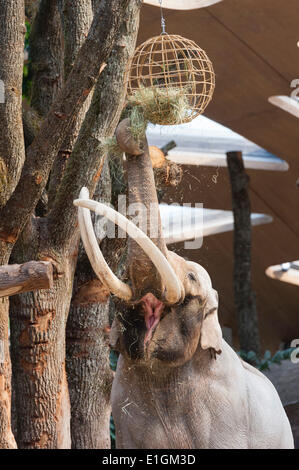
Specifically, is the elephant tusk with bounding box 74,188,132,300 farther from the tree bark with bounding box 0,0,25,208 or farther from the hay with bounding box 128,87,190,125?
the tree bark with bounding box 0,0,25,208

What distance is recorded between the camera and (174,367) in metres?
3.38

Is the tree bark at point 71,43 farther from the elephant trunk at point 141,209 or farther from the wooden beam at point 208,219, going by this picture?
the wooden beam at point 208,219

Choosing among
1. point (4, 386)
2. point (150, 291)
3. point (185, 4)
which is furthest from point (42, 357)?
point (185, 4)

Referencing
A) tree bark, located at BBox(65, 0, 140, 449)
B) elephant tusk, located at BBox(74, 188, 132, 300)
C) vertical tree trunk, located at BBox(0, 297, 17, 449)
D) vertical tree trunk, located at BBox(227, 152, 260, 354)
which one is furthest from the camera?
vertical tree trunk, located at BBox(227, 152, 260, 354)

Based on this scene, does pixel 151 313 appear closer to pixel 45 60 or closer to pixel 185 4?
pixel 45 60

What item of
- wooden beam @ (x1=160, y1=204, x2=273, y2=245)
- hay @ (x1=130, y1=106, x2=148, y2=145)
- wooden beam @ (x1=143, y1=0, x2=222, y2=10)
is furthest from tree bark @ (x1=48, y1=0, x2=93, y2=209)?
wooden beam @ (x1=160, y1=204, x2=273, y2=245)

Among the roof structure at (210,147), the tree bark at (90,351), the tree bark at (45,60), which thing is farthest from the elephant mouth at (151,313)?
the roof structure at (210,147)

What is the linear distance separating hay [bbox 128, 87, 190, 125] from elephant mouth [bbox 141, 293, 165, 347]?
742 mm

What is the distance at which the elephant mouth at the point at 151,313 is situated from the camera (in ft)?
10.4

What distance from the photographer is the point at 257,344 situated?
10453mm

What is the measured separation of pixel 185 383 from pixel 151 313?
15.6 inches

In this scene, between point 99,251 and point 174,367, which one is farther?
point 174,367

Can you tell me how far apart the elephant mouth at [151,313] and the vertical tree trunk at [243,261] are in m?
7.26

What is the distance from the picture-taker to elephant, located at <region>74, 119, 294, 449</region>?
10.1 feet
